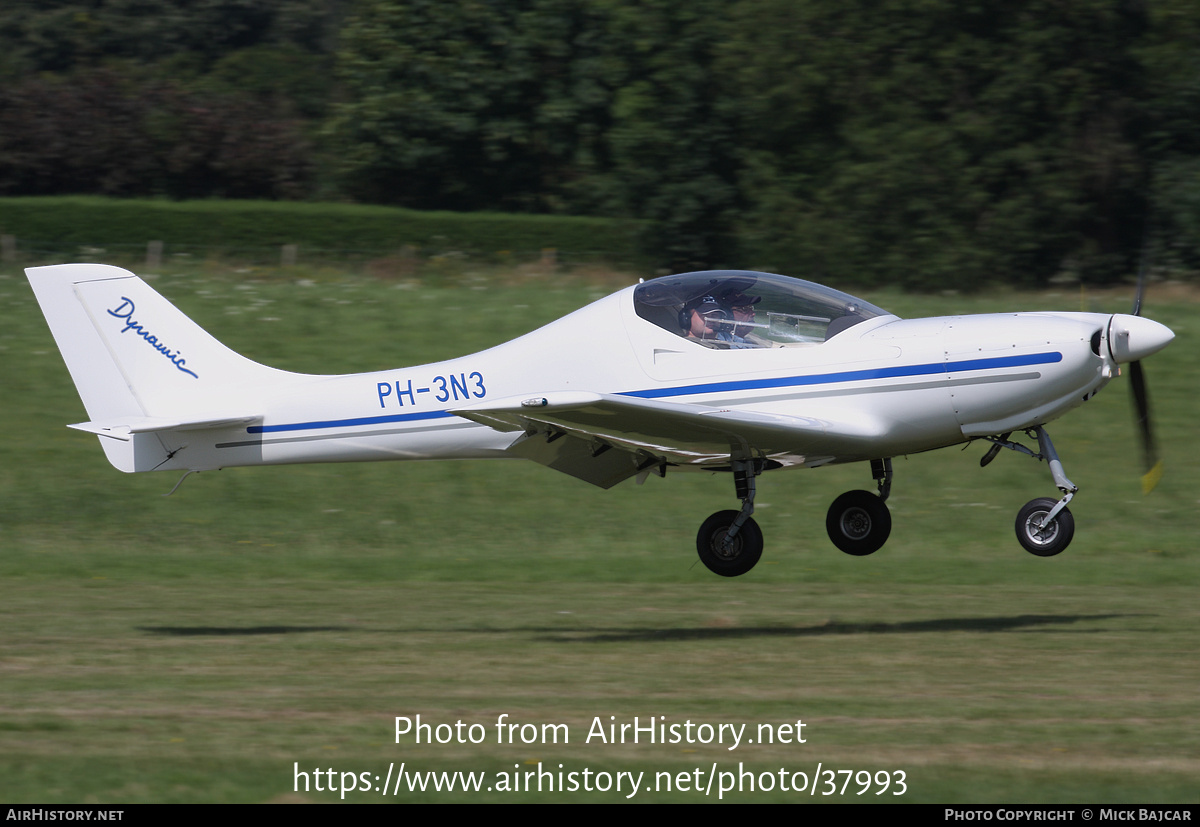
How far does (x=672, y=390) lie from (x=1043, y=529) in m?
2.95

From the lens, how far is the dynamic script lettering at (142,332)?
478 inches

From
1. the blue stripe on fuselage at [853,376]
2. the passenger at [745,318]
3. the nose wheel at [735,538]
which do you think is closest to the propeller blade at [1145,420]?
the blue stripe on fuselage at [853,376]

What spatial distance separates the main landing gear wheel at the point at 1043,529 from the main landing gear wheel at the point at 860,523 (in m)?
1.43

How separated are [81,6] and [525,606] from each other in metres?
50.8

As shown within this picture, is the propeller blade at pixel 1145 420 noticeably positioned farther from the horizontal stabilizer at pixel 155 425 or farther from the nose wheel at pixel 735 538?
the horizontal stabilizer at pixel 155 425

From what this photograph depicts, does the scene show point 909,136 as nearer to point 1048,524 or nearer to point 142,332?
point 1048,524

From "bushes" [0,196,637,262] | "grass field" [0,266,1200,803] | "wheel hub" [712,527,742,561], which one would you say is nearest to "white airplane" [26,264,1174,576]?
"wheel hub" [712,527,742,561]

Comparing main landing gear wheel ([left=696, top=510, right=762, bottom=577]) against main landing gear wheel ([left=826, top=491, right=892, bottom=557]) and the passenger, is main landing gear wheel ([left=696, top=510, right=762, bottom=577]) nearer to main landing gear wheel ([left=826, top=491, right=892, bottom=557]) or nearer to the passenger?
main landing gear wheel ([left=826, top=491, right=892, bottom=557])

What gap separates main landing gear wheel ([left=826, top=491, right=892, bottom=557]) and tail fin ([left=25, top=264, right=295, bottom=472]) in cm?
483

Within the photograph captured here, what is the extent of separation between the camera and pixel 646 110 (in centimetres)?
3538

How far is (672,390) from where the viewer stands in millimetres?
11008

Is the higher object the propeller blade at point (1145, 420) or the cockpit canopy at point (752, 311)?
the cockpit canopy at point (752, 311)

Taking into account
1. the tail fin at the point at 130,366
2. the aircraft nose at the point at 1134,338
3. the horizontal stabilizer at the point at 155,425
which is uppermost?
the aircraft nose at the point at 1134,338

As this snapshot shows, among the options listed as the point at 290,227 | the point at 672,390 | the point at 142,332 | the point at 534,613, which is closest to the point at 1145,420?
the point at 672,390
